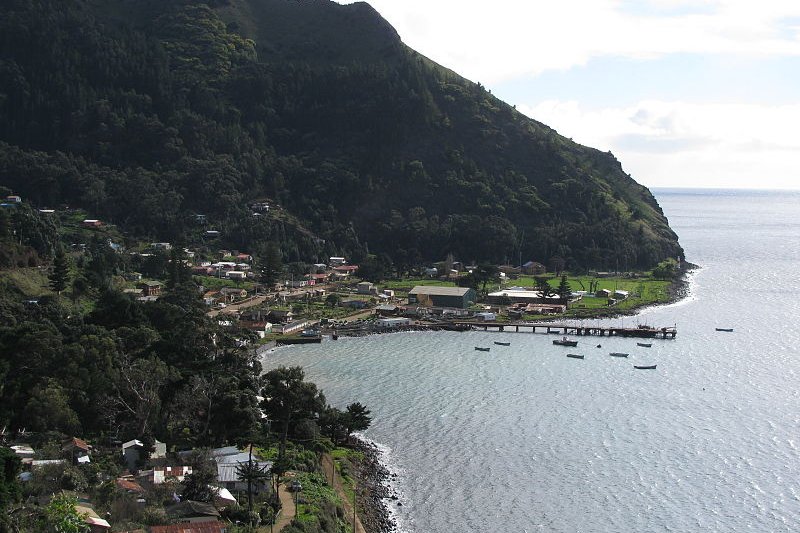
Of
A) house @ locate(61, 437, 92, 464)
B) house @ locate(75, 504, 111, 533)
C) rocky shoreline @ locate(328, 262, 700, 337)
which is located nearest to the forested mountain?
rocky shoreline @ locate(328, 262, 700, 337)

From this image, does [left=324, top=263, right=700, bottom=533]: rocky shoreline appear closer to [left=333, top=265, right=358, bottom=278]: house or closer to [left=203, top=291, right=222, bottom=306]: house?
[left=203, top=291, right=222, bottom=306]: house

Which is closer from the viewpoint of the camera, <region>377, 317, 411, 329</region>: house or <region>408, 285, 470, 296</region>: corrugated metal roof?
<region>377, 317, 411, 329</region>: house

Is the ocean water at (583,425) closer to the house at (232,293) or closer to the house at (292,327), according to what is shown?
the house at (292,327)

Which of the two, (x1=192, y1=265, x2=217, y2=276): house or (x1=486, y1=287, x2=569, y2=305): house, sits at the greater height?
(x1=192, y1=265, x2=217, y2=276): house

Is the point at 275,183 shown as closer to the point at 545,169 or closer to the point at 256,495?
the point at 545,169

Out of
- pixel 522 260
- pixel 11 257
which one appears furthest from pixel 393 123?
pixel 11 257

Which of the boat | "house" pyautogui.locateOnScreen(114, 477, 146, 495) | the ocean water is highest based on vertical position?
"house" pyautogui.locateOnScreen(114, 477, 146, 495)

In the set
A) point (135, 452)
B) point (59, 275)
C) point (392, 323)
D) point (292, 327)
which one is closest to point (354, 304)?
point (392, 323)
